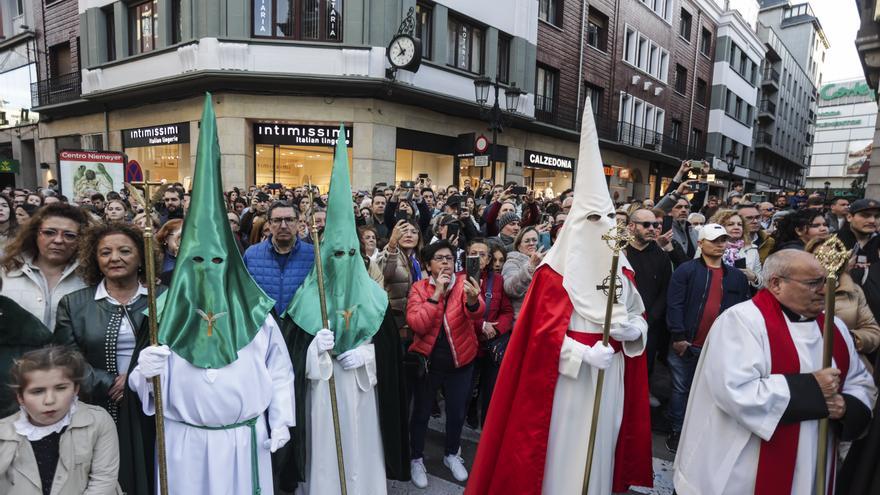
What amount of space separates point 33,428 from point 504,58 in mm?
18333

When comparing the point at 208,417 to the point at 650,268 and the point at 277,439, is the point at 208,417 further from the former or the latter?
the point at 650,268

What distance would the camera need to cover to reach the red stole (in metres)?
2.31

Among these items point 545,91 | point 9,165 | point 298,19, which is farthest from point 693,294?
point 9,165

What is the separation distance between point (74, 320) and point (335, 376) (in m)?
1.47

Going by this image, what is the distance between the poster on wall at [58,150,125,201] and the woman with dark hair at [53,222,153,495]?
8913 millimetres

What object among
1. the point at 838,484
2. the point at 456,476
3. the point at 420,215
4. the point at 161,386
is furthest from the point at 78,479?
the point at 420,215

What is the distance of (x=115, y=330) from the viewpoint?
8.93ft

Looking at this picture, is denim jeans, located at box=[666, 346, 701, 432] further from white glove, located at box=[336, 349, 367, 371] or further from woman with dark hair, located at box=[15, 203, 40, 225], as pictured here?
woman with dark hair, located at box=[15, 203, 40, 225]

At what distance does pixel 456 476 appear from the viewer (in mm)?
3793

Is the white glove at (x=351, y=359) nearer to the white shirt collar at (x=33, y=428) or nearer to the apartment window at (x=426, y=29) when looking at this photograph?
the white shirt collar at (x=33, y=428)

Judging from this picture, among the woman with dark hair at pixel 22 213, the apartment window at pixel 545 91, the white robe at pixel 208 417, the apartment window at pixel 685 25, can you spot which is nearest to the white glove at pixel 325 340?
the white robe at pixel 208 417

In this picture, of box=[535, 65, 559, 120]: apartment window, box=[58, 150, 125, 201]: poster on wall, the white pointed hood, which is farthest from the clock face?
the white pointed hood

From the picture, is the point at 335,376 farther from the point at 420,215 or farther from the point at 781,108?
the point at 781,108

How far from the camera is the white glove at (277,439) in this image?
255 centimetres
